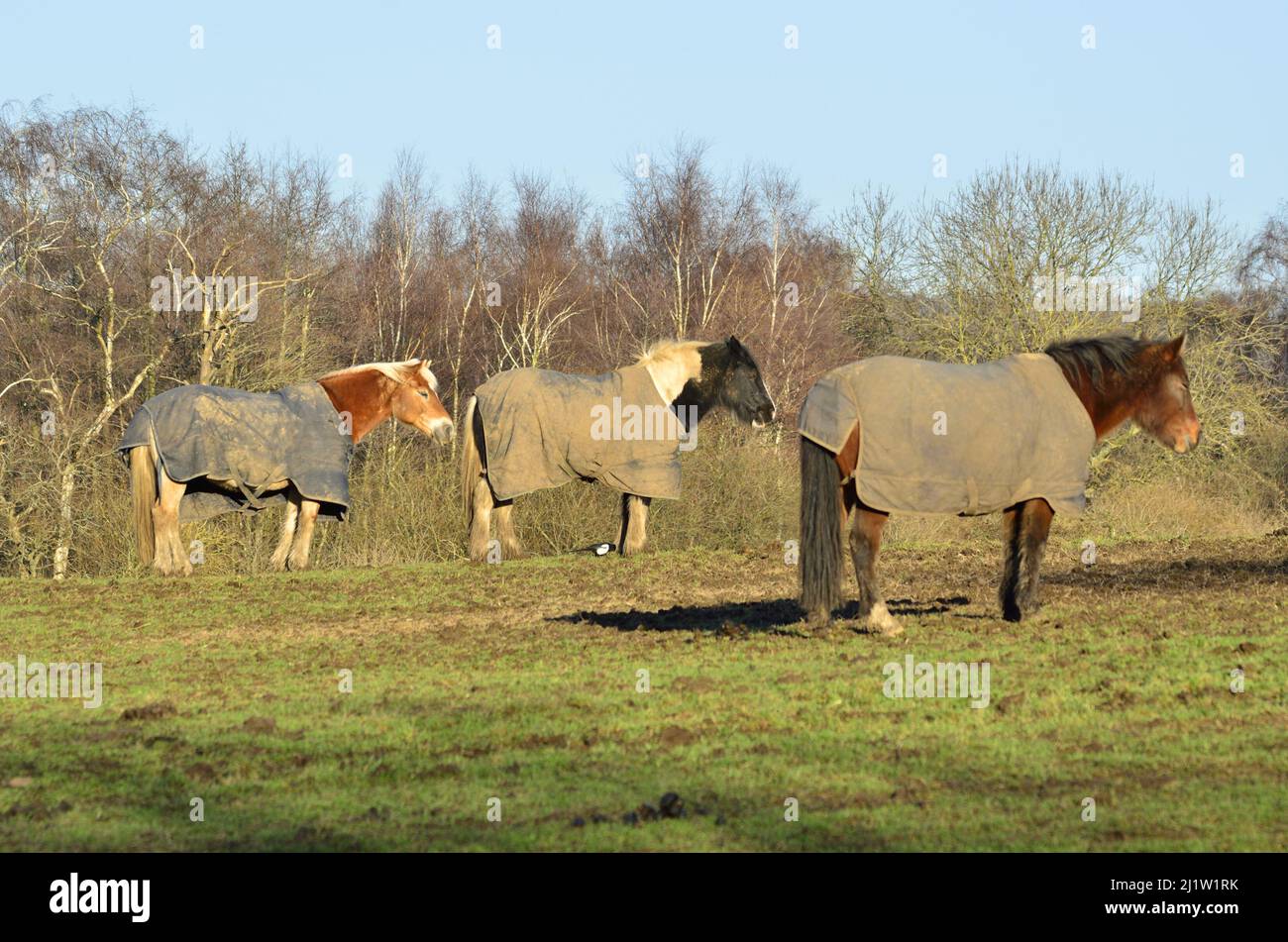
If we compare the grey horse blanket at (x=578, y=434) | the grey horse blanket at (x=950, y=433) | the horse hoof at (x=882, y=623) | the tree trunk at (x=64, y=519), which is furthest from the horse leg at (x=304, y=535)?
the horse hoof at (x=882, y=623)

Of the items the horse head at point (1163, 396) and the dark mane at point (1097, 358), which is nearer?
the dark mane at point (1097, 358)

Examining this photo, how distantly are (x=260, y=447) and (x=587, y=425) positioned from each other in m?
3.78

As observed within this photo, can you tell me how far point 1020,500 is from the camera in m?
10.8

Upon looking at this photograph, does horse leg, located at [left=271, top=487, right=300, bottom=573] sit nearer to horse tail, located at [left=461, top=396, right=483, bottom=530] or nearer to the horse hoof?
horse tail, located at [left=461, top=396, right=483, bottom=530]

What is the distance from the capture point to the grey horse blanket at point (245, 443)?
1633 cm

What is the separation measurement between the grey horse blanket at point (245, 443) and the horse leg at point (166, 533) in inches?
11.4

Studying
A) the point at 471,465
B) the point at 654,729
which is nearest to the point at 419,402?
the point at 471,465

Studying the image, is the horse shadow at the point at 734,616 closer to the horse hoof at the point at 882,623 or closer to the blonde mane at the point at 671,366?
the horse hoof at the point at 882,623

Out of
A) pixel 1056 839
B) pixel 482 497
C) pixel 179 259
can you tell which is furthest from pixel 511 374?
pixel 179 259

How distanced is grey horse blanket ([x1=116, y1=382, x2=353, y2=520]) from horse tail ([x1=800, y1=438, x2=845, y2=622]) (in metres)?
8.09
